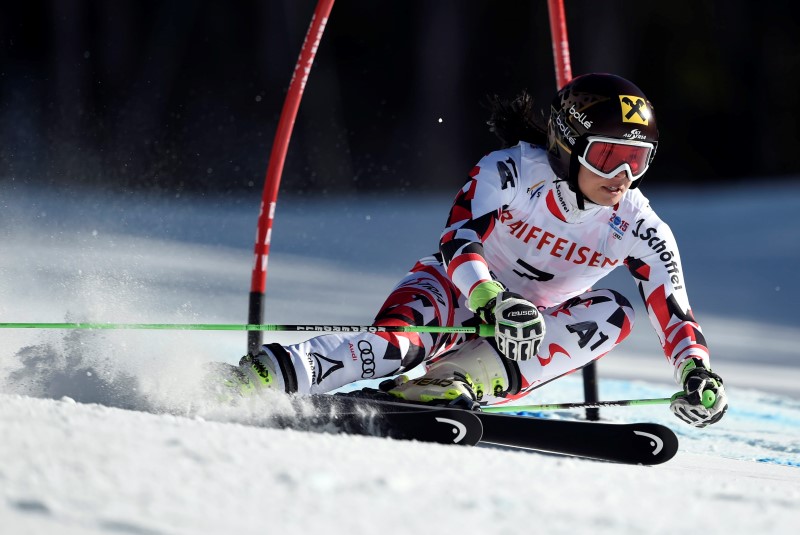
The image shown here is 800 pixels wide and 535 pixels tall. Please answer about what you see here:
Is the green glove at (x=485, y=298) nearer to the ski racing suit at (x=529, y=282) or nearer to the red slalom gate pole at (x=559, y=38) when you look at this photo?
the ski racing suit at (x=529, y=282)

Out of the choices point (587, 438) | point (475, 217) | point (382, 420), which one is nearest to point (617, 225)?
point (475, 217)

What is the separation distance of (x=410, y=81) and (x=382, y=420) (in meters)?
7.61

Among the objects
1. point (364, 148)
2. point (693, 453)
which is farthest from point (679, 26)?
point (693, 453)

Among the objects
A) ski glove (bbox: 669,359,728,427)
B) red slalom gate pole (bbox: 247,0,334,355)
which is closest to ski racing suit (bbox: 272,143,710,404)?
ski glove (bbox: 669,359,728,427)

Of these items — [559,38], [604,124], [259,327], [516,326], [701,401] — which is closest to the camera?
[516,326]

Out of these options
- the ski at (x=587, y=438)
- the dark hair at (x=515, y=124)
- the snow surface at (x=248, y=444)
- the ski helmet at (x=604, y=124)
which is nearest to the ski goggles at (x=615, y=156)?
the ski helmet at (x=604, y=124)

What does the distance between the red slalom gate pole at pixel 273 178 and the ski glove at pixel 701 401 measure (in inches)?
65.2

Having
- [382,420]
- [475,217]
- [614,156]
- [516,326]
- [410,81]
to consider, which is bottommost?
[382,420]

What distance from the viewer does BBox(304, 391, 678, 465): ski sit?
2695mm

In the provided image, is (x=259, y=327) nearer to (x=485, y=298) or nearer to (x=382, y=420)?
(x=382, y=420)

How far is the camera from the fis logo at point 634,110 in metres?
3.22

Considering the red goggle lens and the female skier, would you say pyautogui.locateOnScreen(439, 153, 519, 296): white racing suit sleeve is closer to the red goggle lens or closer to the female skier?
the female skier

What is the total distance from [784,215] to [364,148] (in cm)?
405

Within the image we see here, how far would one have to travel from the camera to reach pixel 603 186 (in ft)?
10.8
